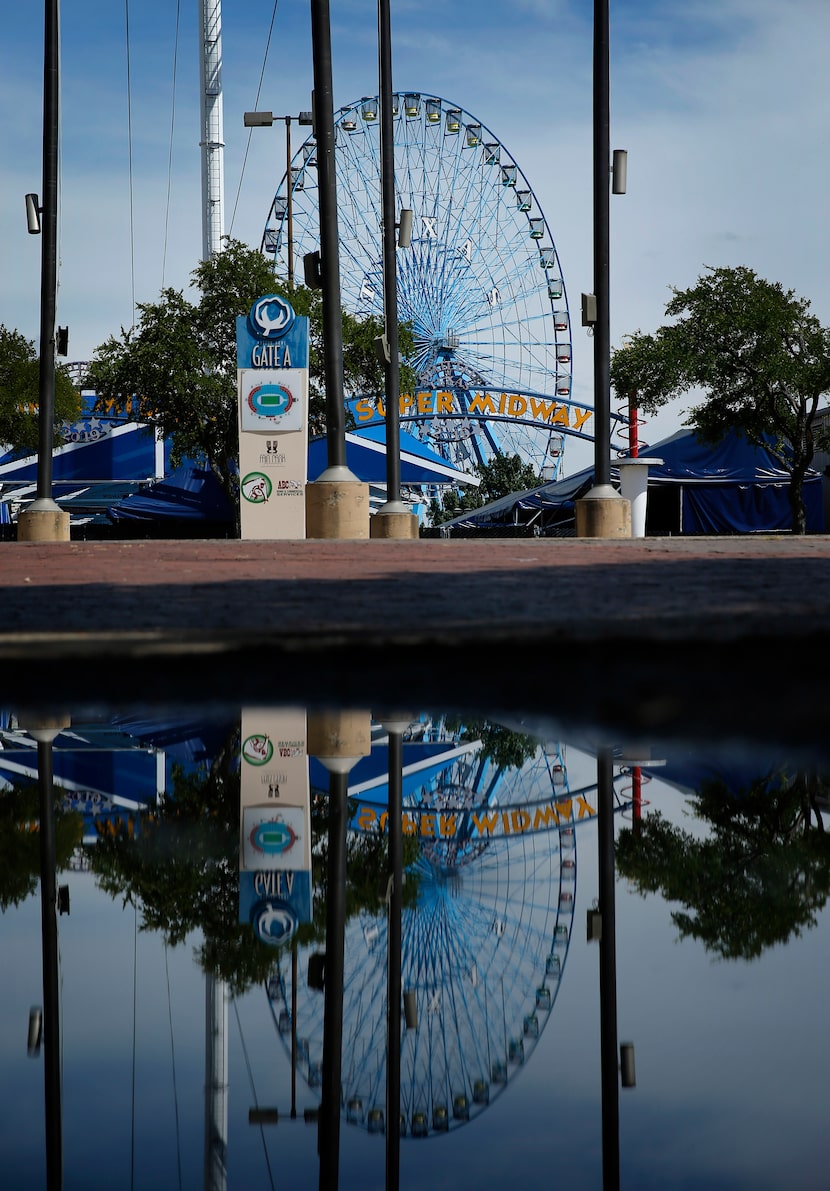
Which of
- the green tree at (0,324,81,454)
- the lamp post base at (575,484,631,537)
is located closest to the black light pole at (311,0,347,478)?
the lamp post base at (575,484,631,537)

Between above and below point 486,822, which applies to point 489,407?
above

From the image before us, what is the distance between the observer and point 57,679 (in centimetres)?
414

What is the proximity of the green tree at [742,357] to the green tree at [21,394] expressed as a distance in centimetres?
1947

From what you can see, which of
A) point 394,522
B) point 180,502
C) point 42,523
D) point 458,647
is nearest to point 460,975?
point 458,647

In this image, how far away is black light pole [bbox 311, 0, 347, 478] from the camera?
15789mm

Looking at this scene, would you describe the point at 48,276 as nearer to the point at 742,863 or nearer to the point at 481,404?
the point at 742,863

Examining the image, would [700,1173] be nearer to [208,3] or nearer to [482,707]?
[482,707]

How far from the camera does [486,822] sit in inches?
100

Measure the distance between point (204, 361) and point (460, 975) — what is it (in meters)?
34.1

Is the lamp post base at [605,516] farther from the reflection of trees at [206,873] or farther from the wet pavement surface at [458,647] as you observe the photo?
the reflection of trees at [206,873]

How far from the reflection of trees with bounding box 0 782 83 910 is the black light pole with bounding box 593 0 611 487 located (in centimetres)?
1478

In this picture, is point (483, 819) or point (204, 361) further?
point (204, 361)

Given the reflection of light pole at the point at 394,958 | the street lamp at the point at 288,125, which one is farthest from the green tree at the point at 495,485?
the reflection of light pole at the point at 394,958

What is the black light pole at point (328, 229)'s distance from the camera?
15789 mm
